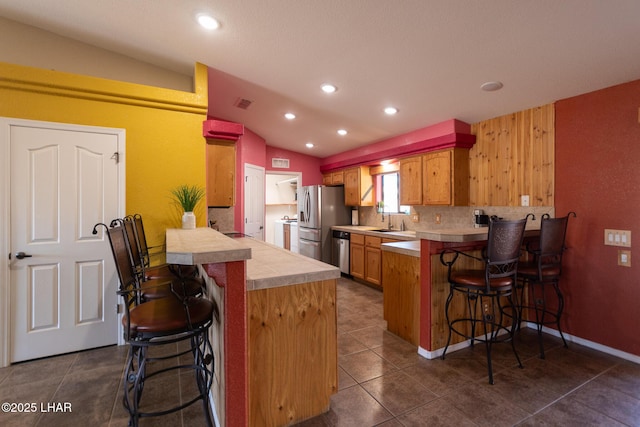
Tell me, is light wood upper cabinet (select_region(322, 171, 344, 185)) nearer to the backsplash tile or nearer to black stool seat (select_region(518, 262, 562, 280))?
the backsplash tile

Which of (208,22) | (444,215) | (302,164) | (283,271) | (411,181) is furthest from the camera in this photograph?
(302,164)

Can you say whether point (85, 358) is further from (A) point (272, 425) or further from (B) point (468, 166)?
(B) point (468, 166)

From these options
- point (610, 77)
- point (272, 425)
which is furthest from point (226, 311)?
point (610, 77)

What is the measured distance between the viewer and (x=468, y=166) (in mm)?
3906

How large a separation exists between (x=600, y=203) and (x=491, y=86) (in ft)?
4.75

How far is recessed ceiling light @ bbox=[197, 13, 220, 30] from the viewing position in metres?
2.33

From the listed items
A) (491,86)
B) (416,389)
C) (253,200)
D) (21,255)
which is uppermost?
(491,86)

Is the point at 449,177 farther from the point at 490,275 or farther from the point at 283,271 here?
the point at 283,271

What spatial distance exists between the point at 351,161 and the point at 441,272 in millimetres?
3454

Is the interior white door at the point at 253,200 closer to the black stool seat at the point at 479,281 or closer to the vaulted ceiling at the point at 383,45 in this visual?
the vaulted ceiling at the point at 383,45

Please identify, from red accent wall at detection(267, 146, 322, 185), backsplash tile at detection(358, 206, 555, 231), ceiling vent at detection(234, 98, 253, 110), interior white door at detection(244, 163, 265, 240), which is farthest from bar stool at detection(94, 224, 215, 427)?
red accent wall at detection(267, 146, 322, 185)

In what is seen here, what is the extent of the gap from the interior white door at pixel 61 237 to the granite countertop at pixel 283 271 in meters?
1.77

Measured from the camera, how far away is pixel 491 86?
2869 mm

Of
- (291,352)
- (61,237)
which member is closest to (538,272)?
(291,352)
